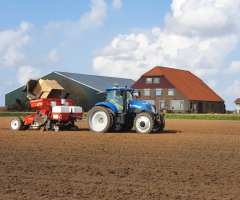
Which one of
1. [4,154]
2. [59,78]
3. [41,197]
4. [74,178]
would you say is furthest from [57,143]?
[59,78]

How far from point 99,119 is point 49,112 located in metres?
2.95

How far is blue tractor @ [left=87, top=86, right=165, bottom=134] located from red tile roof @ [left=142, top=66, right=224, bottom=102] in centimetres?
4368

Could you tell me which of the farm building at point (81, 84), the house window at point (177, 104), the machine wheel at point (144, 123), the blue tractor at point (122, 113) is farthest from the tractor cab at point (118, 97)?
the house window at point (177, 104)

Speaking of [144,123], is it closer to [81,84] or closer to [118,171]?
[118,171]

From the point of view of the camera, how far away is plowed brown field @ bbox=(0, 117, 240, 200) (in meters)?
7.92

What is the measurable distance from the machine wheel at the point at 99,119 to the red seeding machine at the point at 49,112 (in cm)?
144

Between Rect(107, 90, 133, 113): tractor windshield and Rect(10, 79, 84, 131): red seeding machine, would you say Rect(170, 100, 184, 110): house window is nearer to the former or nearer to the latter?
Rect(10, 79, 84, 131): red seeding machine

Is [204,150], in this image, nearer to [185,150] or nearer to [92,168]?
[185,150]

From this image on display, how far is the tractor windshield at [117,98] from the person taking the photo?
21.4 metres

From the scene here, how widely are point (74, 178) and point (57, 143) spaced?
283 inches

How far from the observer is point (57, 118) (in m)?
22.4

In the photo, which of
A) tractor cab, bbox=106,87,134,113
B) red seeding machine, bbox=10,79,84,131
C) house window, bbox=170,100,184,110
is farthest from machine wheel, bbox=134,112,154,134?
house window, bbox=170,100,184,110

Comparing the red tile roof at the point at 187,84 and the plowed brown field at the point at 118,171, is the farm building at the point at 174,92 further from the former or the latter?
the plowed brown field at the point at 118,171

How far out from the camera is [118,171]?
10.0m
